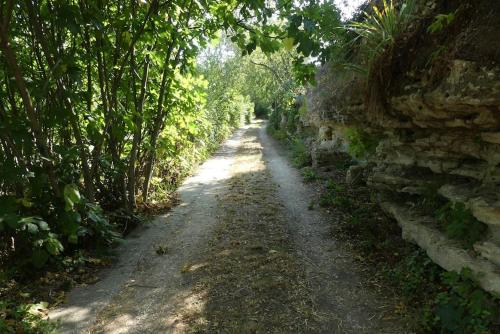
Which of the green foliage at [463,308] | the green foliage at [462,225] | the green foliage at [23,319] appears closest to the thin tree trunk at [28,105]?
the green foliage at [23,319]

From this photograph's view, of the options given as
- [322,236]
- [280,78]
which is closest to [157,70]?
[322,236]

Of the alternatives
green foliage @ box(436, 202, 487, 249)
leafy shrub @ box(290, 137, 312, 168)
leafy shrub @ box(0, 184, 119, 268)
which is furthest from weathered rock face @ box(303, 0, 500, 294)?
leafy shrub @ box(290, 137, 312, 168)

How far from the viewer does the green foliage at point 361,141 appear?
23.0 ft

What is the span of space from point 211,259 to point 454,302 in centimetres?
314

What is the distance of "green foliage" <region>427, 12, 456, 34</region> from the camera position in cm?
383

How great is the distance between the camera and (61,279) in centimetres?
461

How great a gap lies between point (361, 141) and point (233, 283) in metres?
4.11

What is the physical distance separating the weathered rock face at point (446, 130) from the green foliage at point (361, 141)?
0.84m

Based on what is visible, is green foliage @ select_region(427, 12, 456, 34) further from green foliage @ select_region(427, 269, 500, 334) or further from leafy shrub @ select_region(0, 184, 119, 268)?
leafy shrub @ select_region(0, 184, 119, 268)

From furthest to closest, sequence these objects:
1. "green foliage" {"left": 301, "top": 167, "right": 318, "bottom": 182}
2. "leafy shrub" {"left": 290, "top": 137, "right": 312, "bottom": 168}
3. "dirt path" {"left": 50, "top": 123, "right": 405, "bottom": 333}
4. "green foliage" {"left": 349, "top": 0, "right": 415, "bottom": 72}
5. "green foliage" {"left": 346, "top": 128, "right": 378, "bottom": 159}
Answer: "leafy shrub" {"left": 290, "top": 137, "right": 312, "bottom": 168} < "green foliage" {"left": 301, "top": 167, "right": 318, "bottom": 182} < "green foliage" {"left": 346, "top": 128, "right": 378, "bottom": 159} < "green foliage" {"left": 349, "top": 0, "right": 415, "bottom": 72} < "dirt path" {"left": 50, "top": 123, "right": 405, "bottom": 333}

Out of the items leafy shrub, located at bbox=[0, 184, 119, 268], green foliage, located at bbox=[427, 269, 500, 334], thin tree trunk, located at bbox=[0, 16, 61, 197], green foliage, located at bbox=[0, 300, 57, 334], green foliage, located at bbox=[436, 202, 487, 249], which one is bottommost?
green foliage, located at bbox=[427, 269, 500, 334]

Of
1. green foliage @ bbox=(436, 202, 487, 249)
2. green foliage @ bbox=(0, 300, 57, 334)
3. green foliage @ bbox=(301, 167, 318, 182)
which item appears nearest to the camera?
green foliage @ bbox=(0, 300, 57, 334)

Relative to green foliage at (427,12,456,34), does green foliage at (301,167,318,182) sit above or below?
below

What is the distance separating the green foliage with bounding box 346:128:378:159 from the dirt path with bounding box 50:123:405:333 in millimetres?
1613
